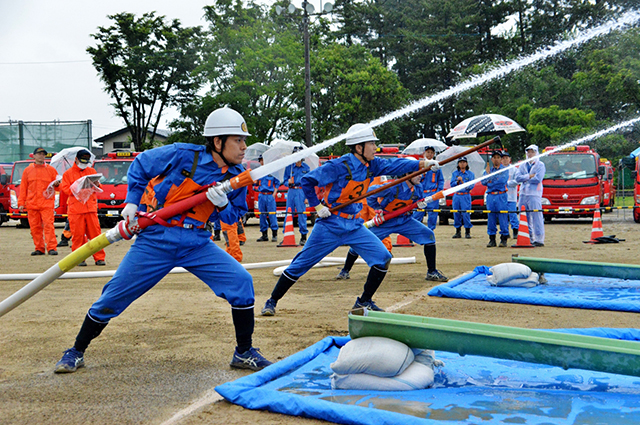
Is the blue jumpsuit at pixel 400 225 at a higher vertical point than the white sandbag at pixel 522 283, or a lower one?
higher

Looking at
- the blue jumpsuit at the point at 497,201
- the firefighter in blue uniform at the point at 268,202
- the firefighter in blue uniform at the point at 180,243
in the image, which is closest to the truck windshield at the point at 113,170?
the firefighter in blue uniform at the point at 268,202

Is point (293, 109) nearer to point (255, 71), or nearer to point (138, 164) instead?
point (255, 71)

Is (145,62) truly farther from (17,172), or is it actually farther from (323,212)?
(323,212)

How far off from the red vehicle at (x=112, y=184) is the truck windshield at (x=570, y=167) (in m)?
12.9

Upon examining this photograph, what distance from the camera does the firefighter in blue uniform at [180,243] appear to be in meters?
4.57

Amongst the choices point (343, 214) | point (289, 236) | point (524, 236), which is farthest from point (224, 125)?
point (289, 236)

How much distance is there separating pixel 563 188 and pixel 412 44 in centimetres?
2658

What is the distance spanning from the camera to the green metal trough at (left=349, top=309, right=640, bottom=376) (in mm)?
3586

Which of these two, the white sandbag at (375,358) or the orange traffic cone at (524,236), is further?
the orange traffic cone at (524,236)

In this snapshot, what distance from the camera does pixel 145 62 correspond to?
3506cm

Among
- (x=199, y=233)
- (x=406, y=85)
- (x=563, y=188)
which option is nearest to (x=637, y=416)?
(x=199, y=233)

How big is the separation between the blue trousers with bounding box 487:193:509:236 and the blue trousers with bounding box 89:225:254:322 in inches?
404

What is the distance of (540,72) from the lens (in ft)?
108

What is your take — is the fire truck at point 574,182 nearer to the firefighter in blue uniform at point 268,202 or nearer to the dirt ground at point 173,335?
the firefighter in blue uniform at point 268,202
